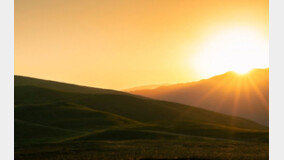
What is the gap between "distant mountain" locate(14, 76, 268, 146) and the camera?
69938 mm

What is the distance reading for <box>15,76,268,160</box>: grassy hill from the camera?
45.2 meters

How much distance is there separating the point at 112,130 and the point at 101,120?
69.1 ft

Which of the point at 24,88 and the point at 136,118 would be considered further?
the point at 24,88

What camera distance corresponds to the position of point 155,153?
1683 inches

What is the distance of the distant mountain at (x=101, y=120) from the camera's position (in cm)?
6994

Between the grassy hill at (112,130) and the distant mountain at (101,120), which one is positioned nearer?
the grassy hill at (112,130)

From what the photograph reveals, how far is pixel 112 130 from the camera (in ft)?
234

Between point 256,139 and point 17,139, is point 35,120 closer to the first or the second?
point 17,139

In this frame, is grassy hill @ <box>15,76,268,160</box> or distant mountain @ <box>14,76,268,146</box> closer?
grassy hill @ <box>15,76,268,160</box>

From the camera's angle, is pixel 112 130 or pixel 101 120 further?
pixel 101 120

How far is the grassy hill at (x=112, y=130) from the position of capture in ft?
148

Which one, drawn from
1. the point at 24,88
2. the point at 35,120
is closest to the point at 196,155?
the point at 35,120

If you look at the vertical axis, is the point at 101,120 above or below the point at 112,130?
above
